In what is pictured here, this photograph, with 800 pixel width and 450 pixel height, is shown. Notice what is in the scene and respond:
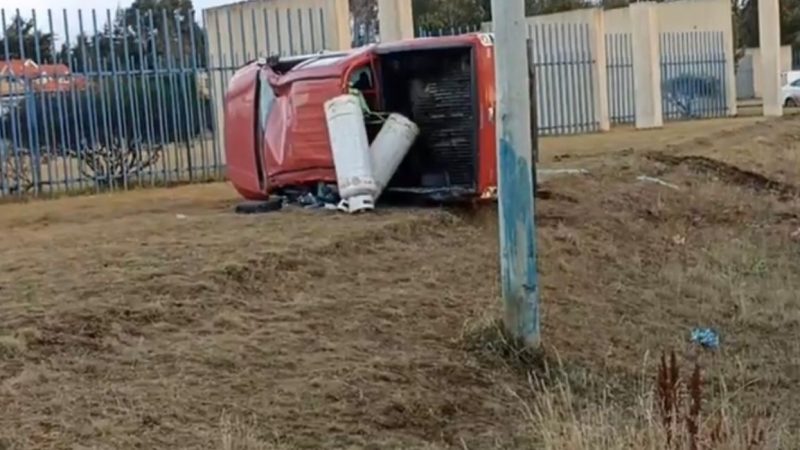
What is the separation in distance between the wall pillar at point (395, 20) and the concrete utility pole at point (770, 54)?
13.0 meters

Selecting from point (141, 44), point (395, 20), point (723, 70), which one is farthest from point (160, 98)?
point (723, 70)

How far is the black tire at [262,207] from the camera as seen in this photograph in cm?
1248

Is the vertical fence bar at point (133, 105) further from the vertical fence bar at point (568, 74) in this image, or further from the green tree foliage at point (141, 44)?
the vertical fence bar at point (568, 74)

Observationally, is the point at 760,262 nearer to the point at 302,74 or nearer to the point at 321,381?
the point at 302,74

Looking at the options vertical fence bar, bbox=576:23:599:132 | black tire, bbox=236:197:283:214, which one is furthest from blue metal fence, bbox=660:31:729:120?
black tire, bbox=236:197:283:214

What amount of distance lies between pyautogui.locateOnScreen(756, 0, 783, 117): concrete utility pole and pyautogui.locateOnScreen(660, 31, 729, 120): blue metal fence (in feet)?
5.84

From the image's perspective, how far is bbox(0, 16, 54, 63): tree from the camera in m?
16.2

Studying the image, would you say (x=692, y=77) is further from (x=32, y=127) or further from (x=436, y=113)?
(x=436, y=113)

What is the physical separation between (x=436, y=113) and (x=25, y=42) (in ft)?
23.8

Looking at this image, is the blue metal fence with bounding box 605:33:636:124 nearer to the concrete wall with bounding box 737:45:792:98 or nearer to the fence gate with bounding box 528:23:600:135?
the fence gate with bounding box 528:23:600:135

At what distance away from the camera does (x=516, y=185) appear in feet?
27.1

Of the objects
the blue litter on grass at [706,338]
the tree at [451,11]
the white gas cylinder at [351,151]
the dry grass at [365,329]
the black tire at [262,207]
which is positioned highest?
the tree at [451,11]

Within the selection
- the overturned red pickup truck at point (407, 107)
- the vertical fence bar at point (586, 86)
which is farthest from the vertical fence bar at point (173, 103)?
the vertical fence bar at point (586, 86)

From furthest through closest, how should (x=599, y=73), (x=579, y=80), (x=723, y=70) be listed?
1. (x=723, y=70)
2. (x=599, y=73)
3. (x=579, y=80)
